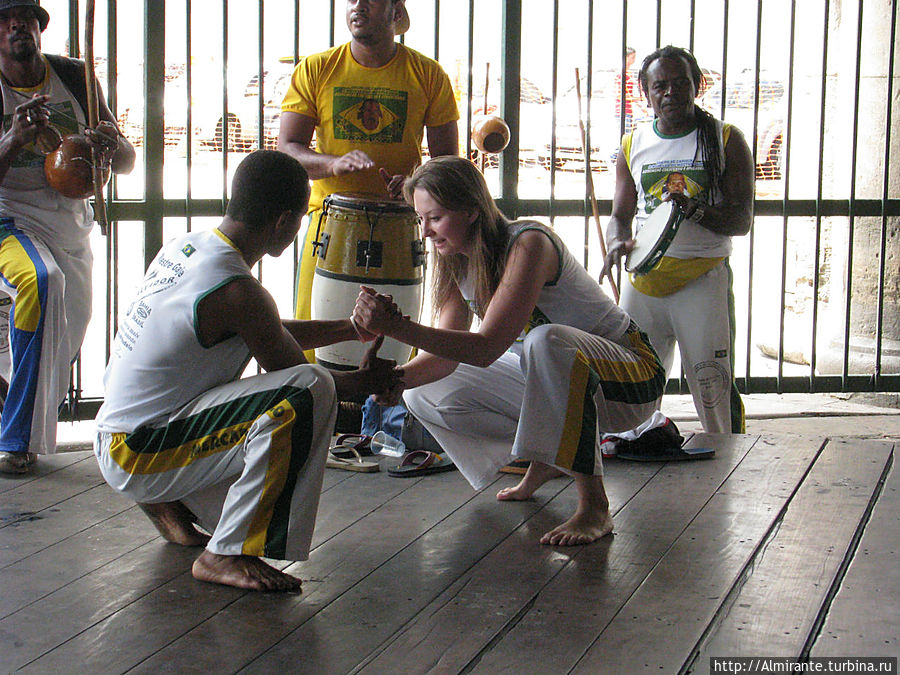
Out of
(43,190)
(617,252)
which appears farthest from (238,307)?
(617,252)

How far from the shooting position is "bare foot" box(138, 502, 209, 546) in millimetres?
2934

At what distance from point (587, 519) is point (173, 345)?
122cm

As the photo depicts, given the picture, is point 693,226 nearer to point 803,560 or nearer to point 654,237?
point 654,237

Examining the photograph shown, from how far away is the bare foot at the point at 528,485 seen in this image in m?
3.42

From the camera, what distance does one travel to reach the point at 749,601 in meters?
2.55

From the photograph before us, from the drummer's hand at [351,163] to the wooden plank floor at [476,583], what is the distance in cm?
105

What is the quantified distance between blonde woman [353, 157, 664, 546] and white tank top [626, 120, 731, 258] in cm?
81

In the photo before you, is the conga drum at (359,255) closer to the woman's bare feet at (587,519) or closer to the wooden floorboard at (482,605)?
the wooden floorboard at (482,605)

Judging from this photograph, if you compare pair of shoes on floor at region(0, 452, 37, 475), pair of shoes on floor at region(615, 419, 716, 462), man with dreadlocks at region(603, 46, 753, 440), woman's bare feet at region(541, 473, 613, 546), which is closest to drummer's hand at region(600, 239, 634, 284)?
man with dreadlocks at region(603, 46, 753, 440)

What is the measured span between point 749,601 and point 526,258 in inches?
42.8

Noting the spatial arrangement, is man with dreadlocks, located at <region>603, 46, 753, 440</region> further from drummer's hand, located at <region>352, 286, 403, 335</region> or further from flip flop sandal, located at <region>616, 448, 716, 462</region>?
drummer's hand, located at <region>352, 286, 403, 335</region>

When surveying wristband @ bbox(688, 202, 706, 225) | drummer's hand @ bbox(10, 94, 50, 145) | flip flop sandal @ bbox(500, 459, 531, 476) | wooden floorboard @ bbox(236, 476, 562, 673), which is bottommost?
wooden floorboard @ bbox(236, 476, 562, 673)

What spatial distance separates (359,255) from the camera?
12.5 feet

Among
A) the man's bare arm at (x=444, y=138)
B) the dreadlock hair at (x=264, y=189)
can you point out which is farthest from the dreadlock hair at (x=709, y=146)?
the dreadlock hair at (x=264, y=189)
